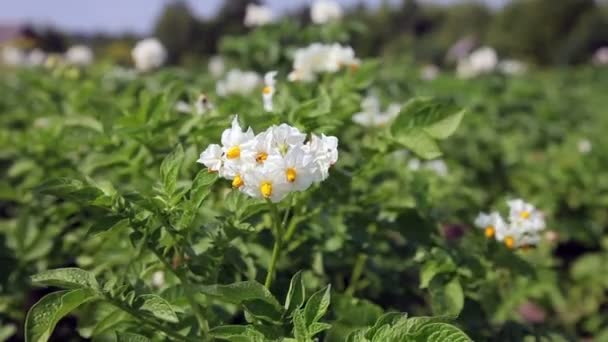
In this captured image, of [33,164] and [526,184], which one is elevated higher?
[33,164]

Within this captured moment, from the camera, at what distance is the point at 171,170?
155cm

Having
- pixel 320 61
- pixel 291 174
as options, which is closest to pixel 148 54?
pixel 320 61

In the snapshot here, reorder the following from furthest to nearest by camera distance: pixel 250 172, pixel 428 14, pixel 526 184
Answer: pixel 428 14 → pixel 526 184 → pixel 250 172

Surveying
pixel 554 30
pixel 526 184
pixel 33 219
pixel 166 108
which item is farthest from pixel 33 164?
pixel 554 30

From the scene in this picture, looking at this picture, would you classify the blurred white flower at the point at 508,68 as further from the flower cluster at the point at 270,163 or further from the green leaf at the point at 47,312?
the green leaf at the point at 47,312

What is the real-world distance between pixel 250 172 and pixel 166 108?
29.9 inches

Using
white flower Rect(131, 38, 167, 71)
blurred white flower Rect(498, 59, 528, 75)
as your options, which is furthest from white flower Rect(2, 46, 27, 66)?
blurred white flower Rect(498, 59, 528, 75)

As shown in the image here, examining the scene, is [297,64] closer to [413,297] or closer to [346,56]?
[346,56]

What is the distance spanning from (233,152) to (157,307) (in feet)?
1.11

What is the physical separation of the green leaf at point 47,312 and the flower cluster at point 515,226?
3.38ft

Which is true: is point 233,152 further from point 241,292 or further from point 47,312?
point 47,312

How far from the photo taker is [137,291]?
1562 mm

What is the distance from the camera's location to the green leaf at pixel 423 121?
73.8 inches

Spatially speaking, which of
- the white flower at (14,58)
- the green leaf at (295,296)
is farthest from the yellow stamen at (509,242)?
the white flower at (14,58)
